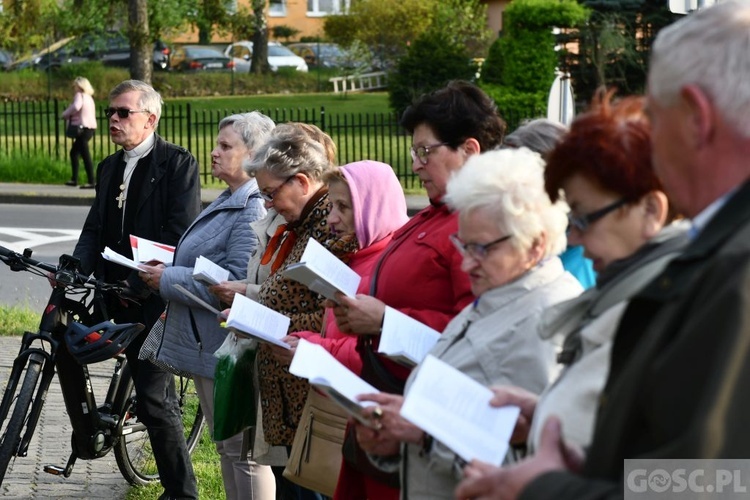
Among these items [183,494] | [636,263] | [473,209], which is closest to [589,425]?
[636,263]

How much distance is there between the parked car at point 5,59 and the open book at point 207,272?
4009cm

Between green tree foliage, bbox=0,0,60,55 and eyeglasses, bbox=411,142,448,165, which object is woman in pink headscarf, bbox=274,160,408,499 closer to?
eyeglasses, bbox=411,142,448,165

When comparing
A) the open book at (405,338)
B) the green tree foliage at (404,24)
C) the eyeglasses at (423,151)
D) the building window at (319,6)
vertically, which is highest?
the building window at (319,6)

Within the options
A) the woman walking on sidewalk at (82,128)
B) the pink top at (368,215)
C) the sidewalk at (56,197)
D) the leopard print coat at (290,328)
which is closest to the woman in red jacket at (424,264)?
the pink top at (368,215)

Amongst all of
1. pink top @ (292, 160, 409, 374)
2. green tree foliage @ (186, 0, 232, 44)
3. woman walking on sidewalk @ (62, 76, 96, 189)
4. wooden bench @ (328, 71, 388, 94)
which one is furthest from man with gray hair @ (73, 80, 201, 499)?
wooden bench @ (328, 71, 388, 94)

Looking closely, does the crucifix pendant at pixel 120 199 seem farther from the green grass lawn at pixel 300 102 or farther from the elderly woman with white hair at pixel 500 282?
the green grass lawn at pixel 300 102

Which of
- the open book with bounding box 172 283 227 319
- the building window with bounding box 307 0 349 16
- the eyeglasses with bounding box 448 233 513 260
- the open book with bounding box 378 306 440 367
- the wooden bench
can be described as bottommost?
the wooden bench

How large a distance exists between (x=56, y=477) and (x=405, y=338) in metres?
3.38

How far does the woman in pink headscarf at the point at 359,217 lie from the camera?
425 centimetres

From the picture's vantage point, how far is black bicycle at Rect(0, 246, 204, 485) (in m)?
5.33

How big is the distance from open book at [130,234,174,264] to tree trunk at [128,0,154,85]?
20125 mm

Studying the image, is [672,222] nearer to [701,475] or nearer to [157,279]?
[701,475]

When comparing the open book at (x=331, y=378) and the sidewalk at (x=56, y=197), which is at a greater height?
the open book at (x=331, y=378)

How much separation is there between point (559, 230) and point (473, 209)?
228 millimetres
